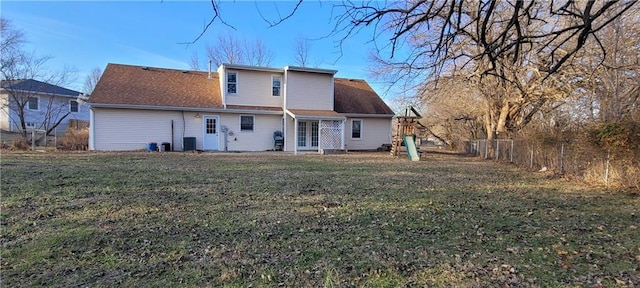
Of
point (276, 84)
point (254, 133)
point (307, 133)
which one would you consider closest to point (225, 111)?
point (254, 133)

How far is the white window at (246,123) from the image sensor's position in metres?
18.4

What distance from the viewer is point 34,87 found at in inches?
964

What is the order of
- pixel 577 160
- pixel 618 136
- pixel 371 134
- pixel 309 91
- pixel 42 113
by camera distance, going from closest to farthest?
1. pixel 618 136
2. pixel 577 160
3. pixel 309 91
4. pixel 371 134
5. pixel 42 113

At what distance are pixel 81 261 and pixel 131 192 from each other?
3.44 meters

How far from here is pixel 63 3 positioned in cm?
686

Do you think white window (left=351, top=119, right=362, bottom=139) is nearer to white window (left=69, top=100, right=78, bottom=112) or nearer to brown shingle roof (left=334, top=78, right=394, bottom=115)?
brown shingle roof (left=334, top=78, right=394, bottom=115)

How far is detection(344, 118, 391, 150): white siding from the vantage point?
20.8 m

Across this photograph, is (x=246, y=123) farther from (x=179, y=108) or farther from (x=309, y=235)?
(x=309, y=235)

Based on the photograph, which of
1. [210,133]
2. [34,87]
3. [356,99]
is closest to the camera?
[210,133]

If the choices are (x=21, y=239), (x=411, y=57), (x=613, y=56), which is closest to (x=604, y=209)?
(x=411, y=57)

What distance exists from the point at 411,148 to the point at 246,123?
912 cm

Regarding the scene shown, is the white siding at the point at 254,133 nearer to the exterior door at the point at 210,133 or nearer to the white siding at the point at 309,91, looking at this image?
the exterior door at the point at 210,133

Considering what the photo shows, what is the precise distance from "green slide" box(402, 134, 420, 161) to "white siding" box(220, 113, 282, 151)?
733 cm

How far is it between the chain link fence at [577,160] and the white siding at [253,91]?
12.4 meters
